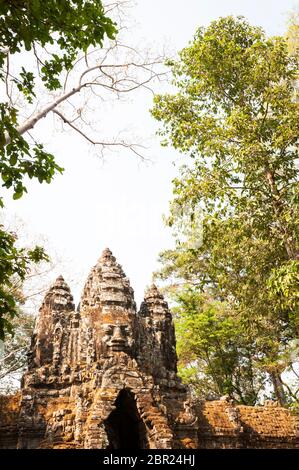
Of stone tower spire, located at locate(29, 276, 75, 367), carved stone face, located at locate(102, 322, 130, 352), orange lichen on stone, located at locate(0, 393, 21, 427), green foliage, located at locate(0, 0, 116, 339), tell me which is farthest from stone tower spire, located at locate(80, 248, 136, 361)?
green foliage, located at locate(0, 0, 116, 339)

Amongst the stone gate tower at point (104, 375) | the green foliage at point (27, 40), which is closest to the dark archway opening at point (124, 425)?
the stone gate tower at point (104, 375)

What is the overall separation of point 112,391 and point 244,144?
658 centimetres

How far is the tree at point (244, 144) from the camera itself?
33.3 feet

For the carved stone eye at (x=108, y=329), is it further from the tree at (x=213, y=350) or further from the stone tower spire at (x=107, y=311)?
the tree at (x=213, y=350)

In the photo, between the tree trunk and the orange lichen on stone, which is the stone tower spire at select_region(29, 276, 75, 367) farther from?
the tree trunk

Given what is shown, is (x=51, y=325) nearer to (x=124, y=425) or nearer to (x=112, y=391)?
(x=112, y=391)

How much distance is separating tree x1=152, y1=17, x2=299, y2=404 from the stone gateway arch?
97.3 inches

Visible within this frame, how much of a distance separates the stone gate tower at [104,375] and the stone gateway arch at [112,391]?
0.07 feet

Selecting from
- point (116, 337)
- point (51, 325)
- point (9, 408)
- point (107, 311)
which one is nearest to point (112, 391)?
point (116, 337)

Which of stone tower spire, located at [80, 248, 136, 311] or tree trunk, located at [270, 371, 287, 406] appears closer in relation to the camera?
stone tower spire, located at [80, 248, 136, 311]

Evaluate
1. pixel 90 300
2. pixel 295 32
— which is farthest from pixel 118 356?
pixel 295 32

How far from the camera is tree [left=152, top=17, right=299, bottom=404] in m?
10.2

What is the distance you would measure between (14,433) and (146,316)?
195 inches
